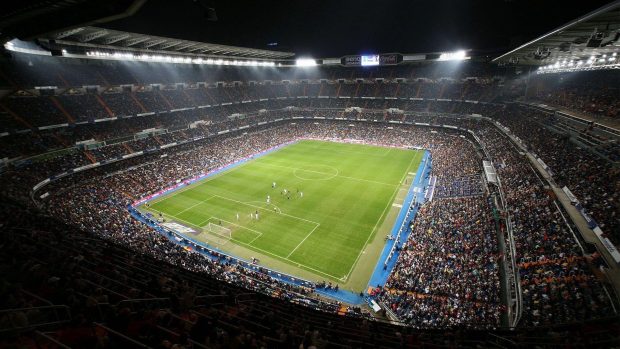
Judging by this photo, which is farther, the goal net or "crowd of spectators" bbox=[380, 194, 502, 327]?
the goal net

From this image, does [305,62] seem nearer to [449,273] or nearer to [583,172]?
[583,172]

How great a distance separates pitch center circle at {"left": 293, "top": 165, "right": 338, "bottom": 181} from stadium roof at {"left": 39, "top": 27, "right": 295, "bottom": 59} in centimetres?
2086

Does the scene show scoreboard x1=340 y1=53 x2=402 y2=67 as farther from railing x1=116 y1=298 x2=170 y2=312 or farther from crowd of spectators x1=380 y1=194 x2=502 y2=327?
railing x1=116 y1=298 x2=170 y2=312

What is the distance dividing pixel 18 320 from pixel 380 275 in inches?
813

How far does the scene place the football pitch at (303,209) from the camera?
2531 centimetres

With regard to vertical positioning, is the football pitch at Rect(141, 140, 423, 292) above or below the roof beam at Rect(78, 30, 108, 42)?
below

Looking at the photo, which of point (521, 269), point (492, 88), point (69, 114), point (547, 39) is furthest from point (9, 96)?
point (492, 88)

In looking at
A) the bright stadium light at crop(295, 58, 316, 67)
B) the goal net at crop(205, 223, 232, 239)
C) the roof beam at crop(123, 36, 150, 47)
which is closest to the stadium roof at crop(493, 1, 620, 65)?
the goal net at crop(205, 223, 232, 239)

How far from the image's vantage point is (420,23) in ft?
147

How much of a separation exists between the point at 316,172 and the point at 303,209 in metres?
12.4

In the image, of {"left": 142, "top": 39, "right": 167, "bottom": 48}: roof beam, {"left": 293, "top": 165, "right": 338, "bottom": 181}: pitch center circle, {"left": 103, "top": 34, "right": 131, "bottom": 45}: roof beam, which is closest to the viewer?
{"left": 103, "top": 34, "right": 131, "bottom": 45}: roof beam

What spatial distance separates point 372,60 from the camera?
228 ft

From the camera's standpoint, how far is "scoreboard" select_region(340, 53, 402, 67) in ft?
220

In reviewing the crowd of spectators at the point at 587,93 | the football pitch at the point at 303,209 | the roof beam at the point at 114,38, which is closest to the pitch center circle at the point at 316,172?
the football pitch at the point at 303,209
